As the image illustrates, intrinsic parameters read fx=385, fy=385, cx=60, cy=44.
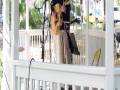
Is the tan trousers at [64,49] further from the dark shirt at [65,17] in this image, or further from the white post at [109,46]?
the white post at [109,46]

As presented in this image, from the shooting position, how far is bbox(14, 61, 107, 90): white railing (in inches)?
129

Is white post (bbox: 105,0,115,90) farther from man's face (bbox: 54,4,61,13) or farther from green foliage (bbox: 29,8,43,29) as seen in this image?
green foliage (bbox: 29,8,43,29)

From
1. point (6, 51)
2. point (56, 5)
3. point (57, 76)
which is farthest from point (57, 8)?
point (6, 51)

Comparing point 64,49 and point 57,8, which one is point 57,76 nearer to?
point 57,8

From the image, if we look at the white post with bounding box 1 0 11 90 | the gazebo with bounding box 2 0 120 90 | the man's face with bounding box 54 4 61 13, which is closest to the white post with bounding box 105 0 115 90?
the gazebo with bounding box 2 0 120 90

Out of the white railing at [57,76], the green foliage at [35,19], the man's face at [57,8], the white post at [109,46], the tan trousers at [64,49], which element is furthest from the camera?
the green foliage at [35,19]

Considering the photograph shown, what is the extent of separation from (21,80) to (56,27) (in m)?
0.73

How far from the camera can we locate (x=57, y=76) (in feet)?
11.9

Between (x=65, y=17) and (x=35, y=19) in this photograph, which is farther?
(x=35, y=19)

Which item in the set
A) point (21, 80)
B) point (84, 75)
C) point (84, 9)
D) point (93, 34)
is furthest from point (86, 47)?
Answer: point (84, 75)

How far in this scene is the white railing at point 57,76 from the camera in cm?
329

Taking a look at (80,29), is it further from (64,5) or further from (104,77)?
(104,77)

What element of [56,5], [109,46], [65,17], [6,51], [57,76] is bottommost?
[57,76]

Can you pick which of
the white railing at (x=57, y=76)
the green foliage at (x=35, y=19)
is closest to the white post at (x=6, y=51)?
the white railing at (x=57, y=76)
